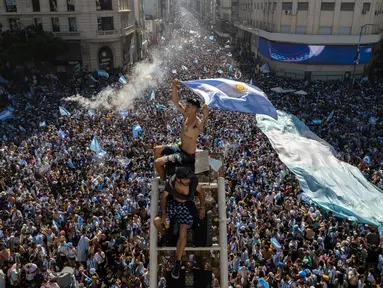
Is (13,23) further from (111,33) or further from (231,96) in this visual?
(231,96)

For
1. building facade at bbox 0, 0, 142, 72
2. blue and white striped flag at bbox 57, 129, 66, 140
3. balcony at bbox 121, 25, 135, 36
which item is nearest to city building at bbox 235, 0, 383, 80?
balcony at bbox 121, 25, 135, 36

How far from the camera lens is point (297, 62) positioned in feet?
142

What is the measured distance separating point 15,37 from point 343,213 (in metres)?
37.0

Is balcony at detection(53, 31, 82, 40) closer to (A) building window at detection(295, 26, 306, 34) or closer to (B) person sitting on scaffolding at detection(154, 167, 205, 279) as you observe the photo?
(A) building window at detection(295, 26, 306, 34)

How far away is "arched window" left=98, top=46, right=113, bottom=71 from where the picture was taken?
45.3 meters

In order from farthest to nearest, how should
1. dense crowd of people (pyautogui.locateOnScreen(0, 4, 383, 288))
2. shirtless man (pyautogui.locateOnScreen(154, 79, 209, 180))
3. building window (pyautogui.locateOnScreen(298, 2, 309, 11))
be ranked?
building window (pyautogui.locateOnScreen(298, 2, 309, 11))
dense crowd of people (pyautogui.locateOnScreen(0, 4, 383, 288))
shirtless man (pyautogui.locateOnScreen(154, 79, 209, 180))

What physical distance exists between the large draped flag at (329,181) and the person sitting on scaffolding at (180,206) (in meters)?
7.78

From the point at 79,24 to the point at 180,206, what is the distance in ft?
139

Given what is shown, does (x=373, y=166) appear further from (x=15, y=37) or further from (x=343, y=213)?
(x=15, y=37)

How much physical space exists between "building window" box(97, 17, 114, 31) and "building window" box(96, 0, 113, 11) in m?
1.10

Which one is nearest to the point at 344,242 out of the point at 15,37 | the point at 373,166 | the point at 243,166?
the point at 243,166

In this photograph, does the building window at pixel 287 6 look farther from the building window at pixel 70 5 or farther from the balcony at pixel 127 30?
the building window at pixel 70 5

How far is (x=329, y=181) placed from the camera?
1262cm

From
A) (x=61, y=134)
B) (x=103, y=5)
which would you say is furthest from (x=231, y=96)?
(x=103, y=5)
